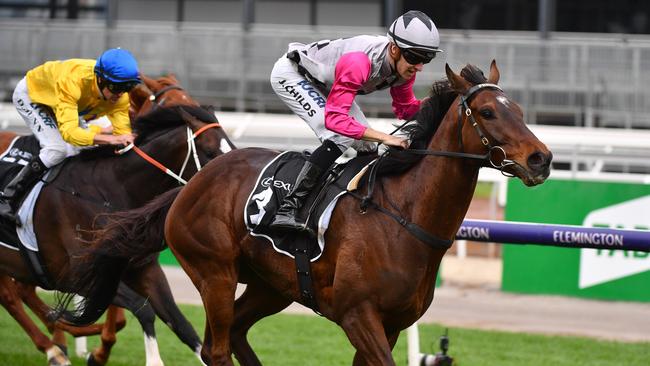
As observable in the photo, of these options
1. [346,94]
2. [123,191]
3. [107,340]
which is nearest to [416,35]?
[346,94]

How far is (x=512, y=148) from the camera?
465cm

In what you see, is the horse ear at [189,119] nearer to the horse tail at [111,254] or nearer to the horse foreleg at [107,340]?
the horse tail at [111,254]

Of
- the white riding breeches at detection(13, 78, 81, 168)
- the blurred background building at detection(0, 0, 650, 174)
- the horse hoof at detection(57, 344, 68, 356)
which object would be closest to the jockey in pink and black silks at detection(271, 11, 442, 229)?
the white riding breeches at detection(13, 78, 81, 168)

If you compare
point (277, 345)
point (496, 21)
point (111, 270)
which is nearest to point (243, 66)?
point (496, 21)

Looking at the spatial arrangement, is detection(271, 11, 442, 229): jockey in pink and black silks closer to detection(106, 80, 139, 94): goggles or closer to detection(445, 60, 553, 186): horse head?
detection(445, 60, 553, 186): horse head

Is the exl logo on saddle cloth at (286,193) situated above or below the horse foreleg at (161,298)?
above

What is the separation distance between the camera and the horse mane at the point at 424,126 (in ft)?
16.6

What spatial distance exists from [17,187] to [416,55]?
302 centimetres

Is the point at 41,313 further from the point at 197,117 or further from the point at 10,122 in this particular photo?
the point at 10,122

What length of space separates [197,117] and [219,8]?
44.4 ft

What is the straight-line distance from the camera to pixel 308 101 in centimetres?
557

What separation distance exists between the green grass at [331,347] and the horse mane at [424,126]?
2608 millimetres

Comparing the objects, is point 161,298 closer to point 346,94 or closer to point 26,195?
point 26,195

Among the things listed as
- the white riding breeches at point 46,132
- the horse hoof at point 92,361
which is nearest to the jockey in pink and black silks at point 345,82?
the white riding breeches at point 46,132
